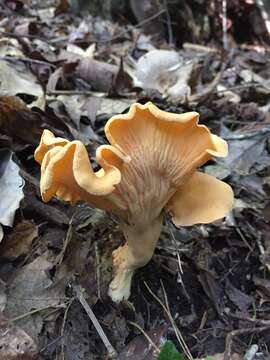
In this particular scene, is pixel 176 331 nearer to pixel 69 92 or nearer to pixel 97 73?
pixel 69 92

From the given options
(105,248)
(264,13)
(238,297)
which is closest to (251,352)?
(238,297)

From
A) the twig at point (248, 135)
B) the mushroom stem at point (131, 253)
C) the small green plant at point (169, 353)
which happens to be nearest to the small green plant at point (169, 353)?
the small green plant at point (169, 353)

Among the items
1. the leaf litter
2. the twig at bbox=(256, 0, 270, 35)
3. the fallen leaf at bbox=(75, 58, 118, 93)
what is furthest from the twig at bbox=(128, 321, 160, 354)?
the twig at bbox=(256, 0, 270, 35)

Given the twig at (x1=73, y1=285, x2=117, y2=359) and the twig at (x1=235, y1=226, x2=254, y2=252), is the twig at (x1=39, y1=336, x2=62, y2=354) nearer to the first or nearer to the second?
the twig at (x1=73, y1=285, x2=117, y2=359)

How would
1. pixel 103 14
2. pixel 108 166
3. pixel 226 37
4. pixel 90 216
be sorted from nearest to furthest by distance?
pixel 108 166 → pixel 90 216 → pixel 103 14 → pixel 226 37

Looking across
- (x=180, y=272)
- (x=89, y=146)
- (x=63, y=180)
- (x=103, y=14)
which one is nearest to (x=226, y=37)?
(x=103, y=14)

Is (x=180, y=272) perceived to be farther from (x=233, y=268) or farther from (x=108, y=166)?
(x=108, y=166)

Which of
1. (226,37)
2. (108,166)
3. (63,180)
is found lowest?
(226,37)

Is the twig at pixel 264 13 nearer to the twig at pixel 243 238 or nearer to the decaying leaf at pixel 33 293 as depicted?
the twig at pixel 243 238

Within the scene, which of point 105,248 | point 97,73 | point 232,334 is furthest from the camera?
point 97,73
